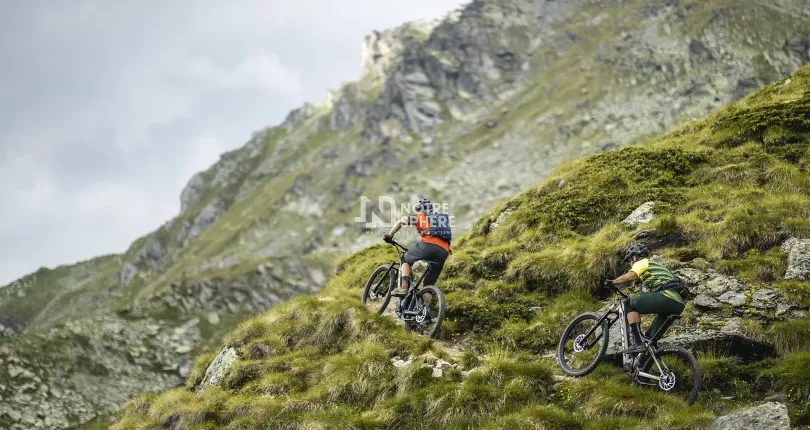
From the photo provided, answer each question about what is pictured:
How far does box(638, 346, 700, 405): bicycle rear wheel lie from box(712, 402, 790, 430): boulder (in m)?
1.00

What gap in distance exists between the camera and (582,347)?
11.2 metres

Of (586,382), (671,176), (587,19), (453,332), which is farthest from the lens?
(587,19)

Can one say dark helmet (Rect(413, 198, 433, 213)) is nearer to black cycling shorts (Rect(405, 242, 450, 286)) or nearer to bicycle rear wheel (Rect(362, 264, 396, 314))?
black cycling shorts (Rect(405, 242, 450, 286))

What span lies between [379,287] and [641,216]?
7829 mm

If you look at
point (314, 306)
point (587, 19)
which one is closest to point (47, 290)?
point (587, 19)

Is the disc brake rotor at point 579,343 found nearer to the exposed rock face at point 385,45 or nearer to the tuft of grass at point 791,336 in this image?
the tuft of grass at point 791,336

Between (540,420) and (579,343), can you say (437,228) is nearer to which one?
(579,343)

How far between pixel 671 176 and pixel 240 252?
120m

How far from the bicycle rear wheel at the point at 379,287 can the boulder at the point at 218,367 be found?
404 cm

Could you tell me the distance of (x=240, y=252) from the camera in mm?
127000

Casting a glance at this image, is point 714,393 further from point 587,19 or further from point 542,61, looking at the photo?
point 587,19

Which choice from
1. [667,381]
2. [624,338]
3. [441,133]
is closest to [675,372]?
[667,381]

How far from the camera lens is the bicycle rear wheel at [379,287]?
1536 centimetres

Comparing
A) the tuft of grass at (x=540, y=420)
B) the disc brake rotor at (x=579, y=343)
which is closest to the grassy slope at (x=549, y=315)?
the tuft of grass at (x=540, y=420)
